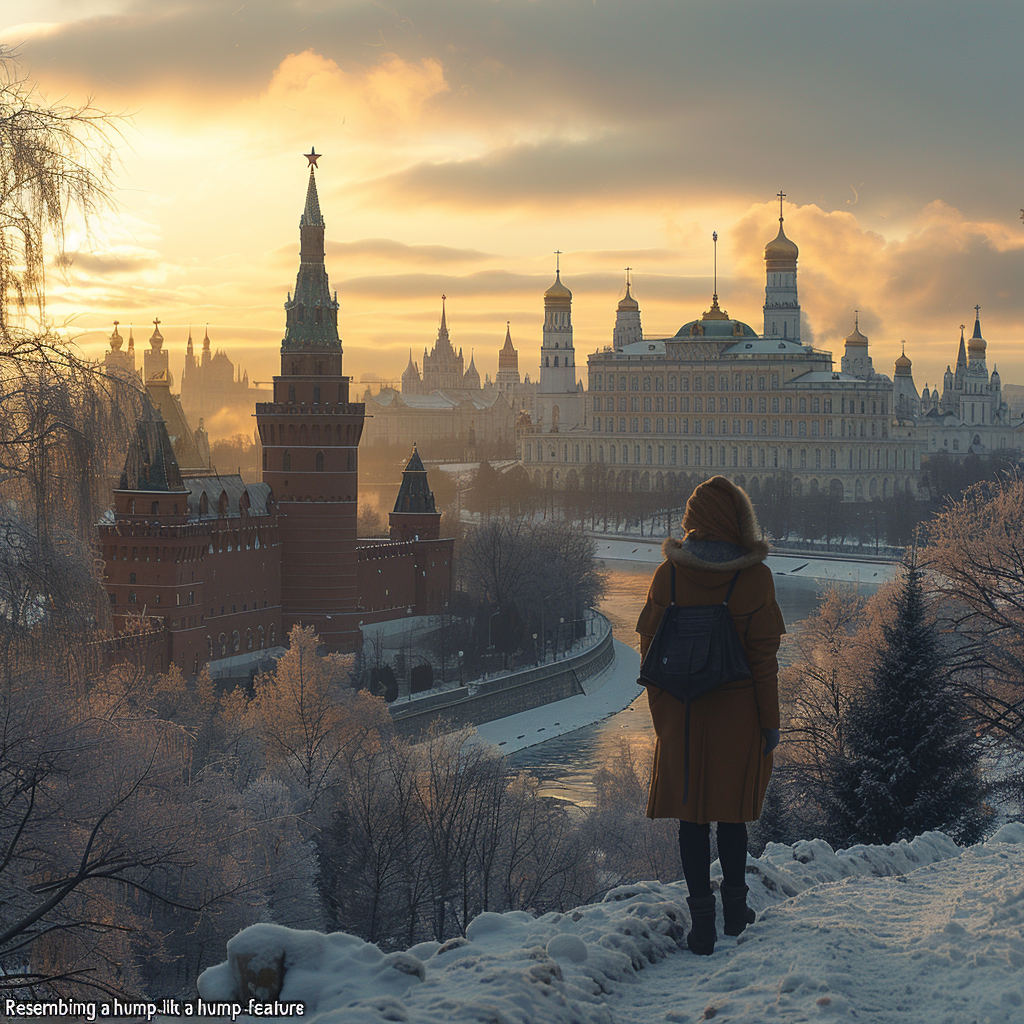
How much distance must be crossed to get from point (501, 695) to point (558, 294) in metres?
94.5

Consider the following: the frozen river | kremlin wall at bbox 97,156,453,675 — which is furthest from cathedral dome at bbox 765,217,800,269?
kremlin wall at bbox 97,156,453,675

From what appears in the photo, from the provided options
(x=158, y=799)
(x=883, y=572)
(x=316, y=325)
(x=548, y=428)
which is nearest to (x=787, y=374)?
(x=548, y=428)

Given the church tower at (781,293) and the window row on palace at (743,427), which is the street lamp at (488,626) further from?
A: the church tower at (781,293)

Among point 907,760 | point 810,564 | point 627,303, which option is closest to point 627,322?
point 627,303

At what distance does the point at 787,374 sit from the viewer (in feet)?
393

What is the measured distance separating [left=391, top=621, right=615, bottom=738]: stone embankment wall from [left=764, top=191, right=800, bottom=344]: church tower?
275 ft

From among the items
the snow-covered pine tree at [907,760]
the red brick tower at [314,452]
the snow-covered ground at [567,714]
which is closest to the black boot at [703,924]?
the snow-covered pine tree at [907,760]

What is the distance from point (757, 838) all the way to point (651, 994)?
12.4 m

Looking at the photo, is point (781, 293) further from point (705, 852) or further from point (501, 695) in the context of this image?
point (705, 852)

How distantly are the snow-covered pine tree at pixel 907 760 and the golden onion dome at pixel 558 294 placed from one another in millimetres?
118941

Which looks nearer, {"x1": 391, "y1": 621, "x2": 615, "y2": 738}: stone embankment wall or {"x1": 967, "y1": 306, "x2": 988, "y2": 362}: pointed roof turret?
{"x1": 391, "y1": 621, "x2": 615, "y2": 738}: stone embankment wall

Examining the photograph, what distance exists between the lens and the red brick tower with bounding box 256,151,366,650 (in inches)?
1861

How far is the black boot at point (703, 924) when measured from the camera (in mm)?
7410

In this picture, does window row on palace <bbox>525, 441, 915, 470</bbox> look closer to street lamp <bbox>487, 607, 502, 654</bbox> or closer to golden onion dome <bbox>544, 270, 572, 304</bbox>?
golden onion dome <bbox>544, 270, 572, 304</bbox>
